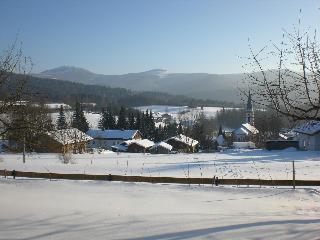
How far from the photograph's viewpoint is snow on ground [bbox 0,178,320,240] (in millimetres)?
9227

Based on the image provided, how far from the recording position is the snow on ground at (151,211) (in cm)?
923

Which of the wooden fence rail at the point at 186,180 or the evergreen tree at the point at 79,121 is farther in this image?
the evergreen tree at the point at 79,121

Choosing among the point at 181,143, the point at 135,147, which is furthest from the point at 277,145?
the point at 135,147

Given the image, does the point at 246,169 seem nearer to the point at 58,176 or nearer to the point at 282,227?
the point at 58,176

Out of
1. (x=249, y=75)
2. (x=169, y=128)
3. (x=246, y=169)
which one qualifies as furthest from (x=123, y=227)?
(x=169, y=128)

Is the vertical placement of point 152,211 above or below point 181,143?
above

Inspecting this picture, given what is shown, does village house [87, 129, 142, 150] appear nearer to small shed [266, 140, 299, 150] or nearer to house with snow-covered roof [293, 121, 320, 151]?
small shed [266, 140, 299, 150]

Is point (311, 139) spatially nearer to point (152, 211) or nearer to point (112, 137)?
point (152, 211)

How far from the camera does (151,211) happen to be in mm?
11750

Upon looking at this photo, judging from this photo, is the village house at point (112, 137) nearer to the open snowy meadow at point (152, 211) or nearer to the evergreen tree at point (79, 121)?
the evergreen tree at point (79, 121)

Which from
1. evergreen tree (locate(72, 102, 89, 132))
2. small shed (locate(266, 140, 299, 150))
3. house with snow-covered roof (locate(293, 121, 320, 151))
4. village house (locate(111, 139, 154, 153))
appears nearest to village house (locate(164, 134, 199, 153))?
village house (locate(111, 139, 154, 153))

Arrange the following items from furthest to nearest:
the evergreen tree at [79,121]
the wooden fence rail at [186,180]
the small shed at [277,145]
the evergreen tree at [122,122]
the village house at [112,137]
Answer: the evergreen tree at [122,122] < the village house at [112,137] < the evergreen tree at [79,121] < the small shed at [277,145] < the wooden fence rail at [186,180]

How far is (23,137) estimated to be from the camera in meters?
16.4

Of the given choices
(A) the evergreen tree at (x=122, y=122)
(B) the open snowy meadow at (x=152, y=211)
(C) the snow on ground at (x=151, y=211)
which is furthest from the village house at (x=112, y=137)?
(C) the snow on ground at (x=151, y=211)
